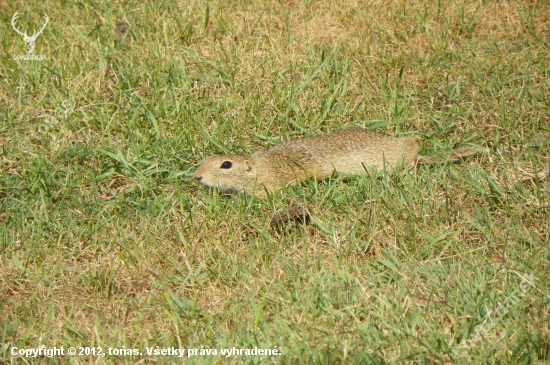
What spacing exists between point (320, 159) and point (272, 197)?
0.49 metres

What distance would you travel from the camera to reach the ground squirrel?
15.6 feet

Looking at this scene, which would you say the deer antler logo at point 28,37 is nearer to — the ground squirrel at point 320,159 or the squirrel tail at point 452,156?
the ground squirrel at point 320,159

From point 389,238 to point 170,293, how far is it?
1183mm

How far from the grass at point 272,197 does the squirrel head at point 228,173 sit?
0.08 metres

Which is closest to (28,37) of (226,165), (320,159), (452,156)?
(226,165)

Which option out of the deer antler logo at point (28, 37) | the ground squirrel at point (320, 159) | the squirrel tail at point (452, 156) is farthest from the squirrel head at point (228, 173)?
the deer antler logo at point (28, 37)

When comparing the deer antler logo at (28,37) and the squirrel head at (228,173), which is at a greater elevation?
the deer antler logo at (28,37)

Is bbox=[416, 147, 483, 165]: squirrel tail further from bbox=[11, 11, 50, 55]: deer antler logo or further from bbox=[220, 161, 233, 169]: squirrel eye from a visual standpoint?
bbox=[11, 11, 50, 55]: deer antler logo

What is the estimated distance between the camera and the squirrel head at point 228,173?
465cm

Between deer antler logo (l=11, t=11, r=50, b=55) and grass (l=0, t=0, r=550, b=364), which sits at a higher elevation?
deer antler logo (l=11, t=11, r=50, b=55)

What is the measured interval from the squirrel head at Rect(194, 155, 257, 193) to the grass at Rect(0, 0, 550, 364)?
0.08 metres

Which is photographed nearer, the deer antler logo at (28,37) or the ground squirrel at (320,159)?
the ground squirrel at (320,159)

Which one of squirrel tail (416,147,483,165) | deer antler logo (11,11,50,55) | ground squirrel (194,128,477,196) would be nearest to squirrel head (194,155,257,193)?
ground squirrel (194,128,477,196)

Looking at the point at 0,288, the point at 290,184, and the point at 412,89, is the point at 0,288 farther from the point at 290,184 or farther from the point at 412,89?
the point at 412,89
